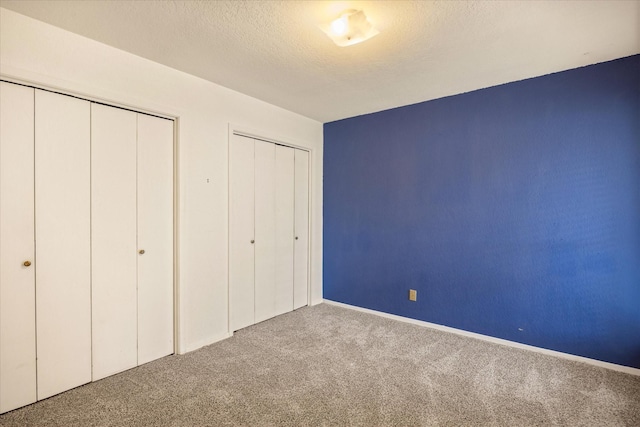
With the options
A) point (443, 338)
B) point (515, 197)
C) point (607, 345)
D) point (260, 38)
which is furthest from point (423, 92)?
point (607, 345)

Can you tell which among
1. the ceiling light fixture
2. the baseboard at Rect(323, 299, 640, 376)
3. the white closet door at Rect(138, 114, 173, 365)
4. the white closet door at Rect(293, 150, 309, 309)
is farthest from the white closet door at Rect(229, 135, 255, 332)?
the ceiling light fixture

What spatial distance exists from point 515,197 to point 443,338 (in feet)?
4.89

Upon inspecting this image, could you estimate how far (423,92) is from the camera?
10.7 ft

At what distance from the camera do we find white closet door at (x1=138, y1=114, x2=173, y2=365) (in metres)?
2.63

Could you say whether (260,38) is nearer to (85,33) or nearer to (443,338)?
(85,33)

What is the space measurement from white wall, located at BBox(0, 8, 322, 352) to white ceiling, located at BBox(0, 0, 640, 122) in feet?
0.39

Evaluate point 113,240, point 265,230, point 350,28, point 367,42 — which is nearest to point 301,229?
point 265,230

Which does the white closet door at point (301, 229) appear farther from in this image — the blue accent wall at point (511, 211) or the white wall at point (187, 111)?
the white wall at point (187, 111)

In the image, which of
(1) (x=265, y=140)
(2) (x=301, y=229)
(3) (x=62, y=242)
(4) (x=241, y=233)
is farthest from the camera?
(2) (x=301, y=229)

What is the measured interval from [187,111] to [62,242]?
4.50 ft

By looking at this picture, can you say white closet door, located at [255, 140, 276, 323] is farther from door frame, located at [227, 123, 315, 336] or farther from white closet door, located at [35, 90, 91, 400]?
white closet door, located at [35, 90, 91, 400]

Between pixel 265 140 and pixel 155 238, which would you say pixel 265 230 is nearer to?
pixel 265 140

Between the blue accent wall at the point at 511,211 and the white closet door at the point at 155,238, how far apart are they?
213 centimetres

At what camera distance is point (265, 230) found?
371 cm
